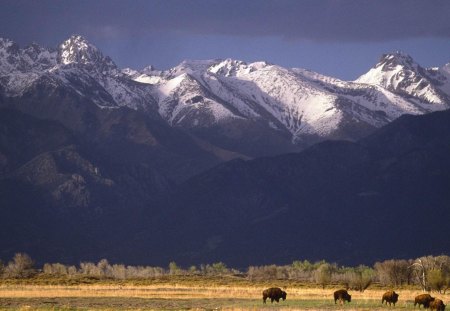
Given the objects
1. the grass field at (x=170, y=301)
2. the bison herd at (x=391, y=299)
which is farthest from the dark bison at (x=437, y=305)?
the grass field at (x=170, y=301)

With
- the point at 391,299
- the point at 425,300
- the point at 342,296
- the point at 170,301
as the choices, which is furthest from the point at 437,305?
the point at 170,301

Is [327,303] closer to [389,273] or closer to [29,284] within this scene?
[29,284]

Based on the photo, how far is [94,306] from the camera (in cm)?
9769

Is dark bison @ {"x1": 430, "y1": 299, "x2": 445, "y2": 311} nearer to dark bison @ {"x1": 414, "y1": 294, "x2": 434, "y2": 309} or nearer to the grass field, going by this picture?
dark bison @ {"x1": 414, "y1": 294, "x2": 434, "y2": 309}

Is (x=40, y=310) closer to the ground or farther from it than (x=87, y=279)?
closer to the ground

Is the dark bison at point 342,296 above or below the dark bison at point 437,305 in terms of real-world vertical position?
above

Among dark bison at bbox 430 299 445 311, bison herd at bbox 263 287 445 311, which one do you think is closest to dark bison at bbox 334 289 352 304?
bison herd at bbox 263 287 445 311

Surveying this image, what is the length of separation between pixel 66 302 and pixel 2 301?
A: 6631mm

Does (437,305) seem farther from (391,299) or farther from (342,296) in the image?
(342,296)

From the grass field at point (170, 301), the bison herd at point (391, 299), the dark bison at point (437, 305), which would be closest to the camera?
the dark bison at point (437, 305)

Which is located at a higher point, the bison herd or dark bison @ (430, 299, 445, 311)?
the bison herd

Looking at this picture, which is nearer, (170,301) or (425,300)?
(425,300)

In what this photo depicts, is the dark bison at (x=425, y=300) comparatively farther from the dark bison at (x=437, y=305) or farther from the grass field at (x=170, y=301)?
the dark bison at (x=437, y=305)

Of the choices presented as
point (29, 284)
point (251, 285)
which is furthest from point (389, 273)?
point (29, 284)
